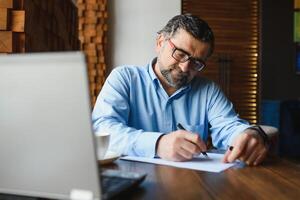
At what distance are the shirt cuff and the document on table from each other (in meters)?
0.02

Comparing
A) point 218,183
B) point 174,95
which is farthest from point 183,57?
point 218,183

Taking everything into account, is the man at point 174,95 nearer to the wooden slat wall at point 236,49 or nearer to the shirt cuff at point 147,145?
the shirt cuff at point 147,145

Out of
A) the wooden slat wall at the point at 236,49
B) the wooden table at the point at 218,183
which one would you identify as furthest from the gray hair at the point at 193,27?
the wooden slat wall at the point at 236,49

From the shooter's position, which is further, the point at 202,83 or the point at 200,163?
the point at 202,83

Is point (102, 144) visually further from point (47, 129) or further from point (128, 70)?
point (128, 70)

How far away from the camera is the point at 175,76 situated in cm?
147

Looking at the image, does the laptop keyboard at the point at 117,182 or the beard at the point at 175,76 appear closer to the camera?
the laptop keyboard at the point at 117,182

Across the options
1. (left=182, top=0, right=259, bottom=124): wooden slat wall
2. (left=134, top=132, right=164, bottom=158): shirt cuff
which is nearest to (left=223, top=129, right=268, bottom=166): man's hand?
(left=134, top=132, right=164, bottom=158): shirt cuff

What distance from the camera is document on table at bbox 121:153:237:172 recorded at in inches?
35.3

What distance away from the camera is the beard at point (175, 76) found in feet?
4.76

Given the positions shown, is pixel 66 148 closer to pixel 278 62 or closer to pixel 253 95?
pixel 253 95

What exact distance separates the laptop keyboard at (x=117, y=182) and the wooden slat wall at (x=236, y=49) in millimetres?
3104

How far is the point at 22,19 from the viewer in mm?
1319

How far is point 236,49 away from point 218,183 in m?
3.24
